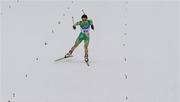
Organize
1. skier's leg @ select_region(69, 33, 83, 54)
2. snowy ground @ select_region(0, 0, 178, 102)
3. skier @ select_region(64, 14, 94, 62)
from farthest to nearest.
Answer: skier's leg @ select_region(69, 33, 83, 54) < skier @ select_region(64, 14, 94, 62) < snowy ground @ select_region(0, 0, 178, 102)

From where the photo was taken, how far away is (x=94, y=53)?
20.1 feet

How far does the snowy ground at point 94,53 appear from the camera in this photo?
5453 mm

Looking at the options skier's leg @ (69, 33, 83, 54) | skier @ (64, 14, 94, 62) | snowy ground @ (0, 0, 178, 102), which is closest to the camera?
snowy ground @ (0, 0, 178, 102)

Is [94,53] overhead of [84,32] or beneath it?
beneath

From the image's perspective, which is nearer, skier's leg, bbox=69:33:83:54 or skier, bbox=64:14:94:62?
skier, bbox=64:14:94:62

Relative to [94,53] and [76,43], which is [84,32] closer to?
[76,43]

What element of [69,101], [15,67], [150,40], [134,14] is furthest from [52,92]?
[134,14]

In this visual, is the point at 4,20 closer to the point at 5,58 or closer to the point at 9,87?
the point at 5,58

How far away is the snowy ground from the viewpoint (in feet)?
17.9

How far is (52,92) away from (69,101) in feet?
0.64

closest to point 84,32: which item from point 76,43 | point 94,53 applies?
point 76,43

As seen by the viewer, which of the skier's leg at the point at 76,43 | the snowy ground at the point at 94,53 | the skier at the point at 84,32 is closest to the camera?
the snowy ground at the point at 94,53

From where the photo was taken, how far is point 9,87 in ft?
18.2

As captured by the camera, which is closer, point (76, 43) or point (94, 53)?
point (76, 43)
